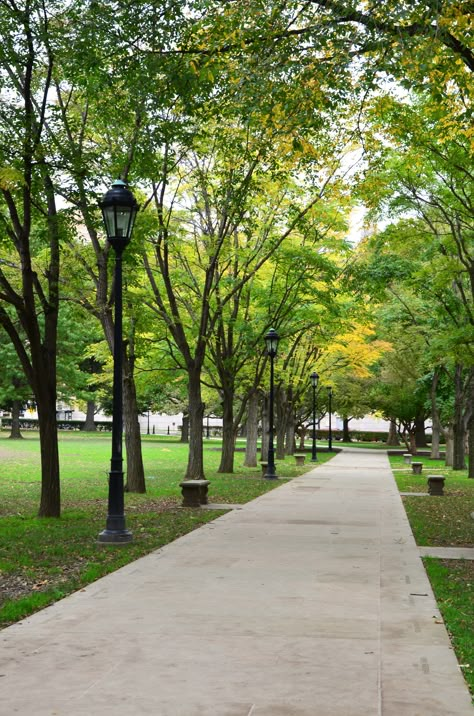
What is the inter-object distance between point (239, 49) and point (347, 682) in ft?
27.3

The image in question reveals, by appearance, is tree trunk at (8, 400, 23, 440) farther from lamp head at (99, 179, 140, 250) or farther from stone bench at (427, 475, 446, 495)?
lamp head at (99, 179, 140, 250)

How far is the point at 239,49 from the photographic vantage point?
10570 mm

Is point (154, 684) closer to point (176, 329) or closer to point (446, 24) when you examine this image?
point (446, 24)

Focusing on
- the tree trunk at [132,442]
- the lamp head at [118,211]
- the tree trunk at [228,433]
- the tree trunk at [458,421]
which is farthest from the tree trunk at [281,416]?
the lamp head at [118,211]

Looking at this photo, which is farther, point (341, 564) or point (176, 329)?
point (176, 329)

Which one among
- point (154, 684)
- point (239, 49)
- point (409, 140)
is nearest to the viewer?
point (154, 684)

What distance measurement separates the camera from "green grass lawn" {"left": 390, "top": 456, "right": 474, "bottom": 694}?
245 inches

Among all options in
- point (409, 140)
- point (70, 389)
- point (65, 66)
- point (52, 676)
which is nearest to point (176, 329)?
point (409, 140)

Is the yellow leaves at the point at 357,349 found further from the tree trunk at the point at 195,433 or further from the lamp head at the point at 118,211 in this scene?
the lamp head at the point at 118,211

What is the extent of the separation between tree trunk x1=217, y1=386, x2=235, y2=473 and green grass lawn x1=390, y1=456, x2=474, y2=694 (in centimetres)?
629

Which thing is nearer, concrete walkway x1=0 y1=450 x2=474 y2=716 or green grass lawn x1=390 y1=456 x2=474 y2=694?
concrete walkway x1=0 y1=450 x2=474 y2=716

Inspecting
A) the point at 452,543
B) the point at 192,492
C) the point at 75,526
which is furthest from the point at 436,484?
the point at 75,526

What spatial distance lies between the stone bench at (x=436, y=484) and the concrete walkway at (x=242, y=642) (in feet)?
31.9

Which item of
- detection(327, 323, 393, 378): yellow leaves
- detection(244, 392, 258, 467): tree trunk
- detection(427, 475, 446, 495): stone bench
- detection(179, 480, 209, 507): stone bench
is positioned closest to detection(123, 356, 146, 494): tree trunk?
detection(179, 480, 209, 507): stone bench
